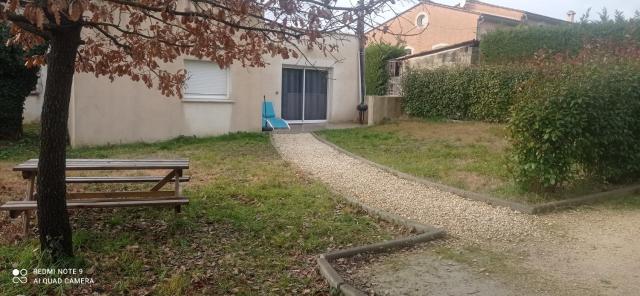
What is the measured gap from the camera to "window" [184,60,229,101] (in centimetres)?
1296

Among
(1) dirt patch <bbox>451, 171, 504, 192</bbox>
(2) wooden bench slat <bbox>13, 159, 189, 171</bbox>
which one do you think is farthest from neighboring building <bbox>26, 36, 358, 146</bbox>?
(2) wooden bench slat <bbox>13, 159, 189, 171</bbox>

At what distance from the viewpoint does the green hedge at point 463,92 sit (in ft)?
46.2

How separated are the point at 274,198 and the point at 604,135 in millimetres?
4744

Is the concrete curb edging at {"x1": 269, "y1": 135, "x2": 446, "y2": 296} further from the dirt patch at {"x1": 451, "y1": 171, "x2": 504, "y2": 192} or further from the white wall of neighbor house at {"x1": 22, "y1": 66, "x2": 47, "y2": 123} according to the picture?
the white wall of neighbor house at {"x1": 22, "y1": 66, "x2": 47, "y2": 123}

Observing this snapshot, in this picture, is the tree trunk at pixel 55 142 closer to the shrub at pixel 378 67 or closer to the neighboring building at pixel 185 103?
the neighboring building at pixel 185 103

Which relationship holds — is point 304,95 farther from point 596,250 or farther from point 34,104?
point 596,250

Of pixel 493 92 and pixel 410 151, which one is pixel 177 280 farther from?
pixel 493 92

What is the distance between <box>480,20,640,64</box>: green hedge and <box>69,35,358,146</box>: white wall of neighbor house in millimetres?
6551

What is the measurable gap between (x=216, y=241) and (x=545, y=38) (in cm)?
1379

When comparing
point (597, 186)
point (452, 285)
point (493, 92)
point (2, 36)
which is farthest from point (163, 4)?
point (493, 92)

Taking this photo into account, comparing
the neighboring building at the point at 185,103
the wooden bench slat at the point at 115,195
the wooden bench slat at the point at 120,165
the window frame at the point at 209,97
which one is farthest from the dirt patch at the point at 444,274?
the window frame at the point at 209,97

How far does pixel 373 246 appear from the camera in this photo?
189 inches

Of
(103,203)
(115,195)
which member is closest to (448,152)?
(115,195)

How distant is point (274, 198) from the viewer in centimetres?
675
